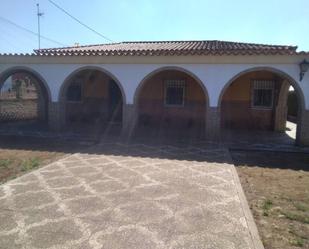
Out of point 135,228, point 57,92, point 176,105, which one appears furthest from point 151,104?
point 135,228

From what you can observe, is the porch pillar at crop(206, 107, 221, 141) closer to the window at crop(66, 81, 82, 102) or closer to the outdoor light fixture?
the outdoor light fixture

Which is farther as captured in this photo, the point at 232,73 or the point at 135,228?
the point at 232,73

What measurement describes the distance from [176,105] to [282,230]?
11.5 metres

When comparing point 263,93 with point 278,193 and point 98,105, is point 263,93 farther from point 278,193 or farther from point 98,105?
point 278,193

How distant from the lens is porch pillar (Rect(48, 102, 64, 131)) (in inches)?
531

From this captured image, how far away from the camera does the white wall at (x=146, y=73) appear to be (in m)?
11.2

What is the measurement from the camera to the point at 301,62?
10.9 metres

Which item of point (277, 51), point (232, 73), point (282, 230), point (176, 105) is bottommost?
point (282, 230)

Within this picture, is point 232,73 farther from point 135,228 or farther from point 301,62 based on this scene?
point 135,228

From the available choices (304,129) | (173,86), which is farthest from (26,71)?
(304,129)

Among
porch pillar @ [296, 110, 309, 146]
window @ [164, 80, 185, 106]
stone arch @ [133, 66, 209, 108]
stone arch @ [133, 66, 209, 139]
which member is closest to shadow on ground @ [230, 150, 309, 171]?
porch pillar @ [296, 110, 309, 146]

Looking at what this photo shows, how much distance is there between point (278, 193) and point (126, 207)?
3.12 meters

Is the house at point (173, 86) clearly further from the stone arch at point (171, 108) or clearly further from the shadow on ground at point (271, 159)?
the shadow on ground at point (271, 159)

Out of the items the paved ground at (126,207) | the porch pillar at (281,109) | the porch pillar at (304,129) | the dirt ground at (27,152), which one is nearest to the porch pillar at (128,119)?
Result: the dirt ground at (27,152)
